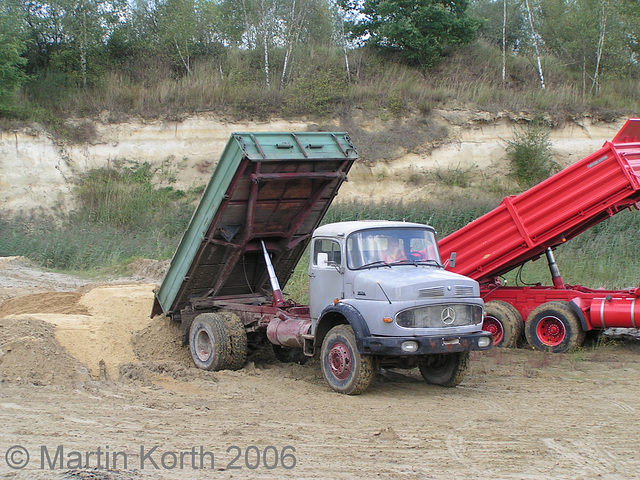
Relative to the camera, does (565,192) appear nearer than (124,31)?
Yes

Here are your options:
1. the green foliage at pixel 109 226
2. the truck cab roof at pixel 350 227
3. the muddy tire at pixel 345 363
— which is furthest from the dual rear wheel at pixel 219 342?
the green foliage at pixel 109 226

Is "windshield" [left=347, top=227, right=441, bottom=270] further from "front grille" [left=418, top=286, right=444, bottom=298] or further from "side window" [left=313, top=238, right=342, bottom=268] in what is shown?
"front grille" [left=418, top=286, right=444, bottom=298]

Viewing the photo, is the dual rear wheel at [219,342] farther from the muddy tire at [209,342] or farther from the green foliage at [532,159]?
the green foliage at [532,159]

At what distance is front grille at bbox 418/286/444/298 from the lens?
299 inches

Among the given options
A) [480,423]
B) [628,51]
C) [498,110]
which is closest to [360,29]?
[498,110]

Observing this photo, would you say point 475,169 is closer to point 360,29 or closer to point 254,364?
point 360,29

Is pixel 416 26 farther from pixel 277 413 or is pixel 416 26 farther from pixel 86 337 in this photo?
pixel 277 413

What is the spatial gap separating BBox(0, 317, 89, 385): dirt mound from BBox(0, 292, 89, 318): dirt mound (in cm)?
192

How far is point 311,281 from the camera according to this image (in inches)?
348

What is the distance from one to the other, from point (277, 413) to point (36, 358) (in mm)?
3720

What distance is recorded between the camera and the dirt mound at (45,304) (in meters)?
11.6

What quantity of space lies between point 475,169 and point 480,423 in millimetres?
20232

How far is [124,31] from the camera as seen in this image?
2995 centimetres

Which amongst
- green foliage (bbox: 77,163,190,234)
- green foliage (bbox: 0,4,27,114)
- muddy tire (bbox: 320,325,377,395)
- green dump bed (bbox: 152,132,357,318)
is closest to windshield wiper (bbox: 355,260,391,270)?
muddy tire (bbox: 320,325,377,395)
